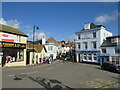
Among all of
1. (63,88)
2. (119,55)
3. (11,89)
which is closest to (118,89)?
(63,88)

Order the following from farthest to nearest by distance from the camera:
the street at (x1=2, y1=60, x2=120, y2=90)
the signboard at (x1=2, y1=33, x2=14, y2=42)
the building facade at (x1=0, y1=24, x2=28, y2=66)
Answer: the signboard at (x1=2, y1=33, x2=14, y2=42), the building facade at (x1=0, y1=24, x2=28, y2=66), the street at (x1=2, y1=60, x2=120, y2=90)

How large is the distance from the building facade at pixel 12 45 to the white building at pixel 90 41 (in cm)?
1857

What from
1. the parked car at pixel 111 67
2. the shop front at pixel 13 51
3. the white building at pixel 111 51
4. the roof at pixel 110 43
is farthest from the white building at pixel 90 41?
the shop front at pixel 13 51

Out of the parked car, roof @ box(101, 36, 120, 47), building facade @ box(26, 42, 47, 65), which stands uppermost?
roof @ box(101, 36, 120, 47)

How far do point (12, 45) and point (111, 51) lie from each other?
23271mm

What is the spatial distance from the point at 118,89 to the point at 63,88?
491 cm

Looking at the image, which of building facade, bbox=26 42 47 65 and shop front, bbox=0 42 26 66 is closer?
shop front, bbox=0 42 26 66

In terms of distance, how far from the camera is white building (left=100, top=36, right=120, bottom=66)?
80.0 ft

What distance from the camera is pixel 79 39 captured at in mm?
34469

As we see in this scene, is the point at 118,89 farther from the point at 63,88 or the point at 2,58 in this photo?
the point at 2,58

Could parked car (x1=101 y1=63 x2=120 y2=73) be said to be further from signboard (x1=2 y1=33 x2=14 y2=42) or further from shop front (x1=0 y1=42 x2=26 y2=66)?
signboard (x1=2 y1=33 x2=14 y2=42)

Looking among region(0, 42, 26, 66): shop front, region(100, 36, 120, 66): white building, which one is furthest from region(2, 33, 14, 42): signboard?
region(100, 36, 120, 66): white building

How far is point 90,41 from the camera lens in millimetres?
31047

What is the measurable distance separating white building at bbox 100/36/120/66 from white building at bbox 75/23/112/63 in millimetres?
1702
